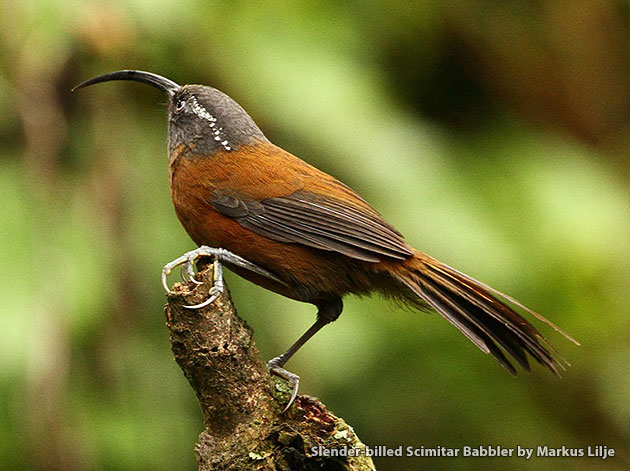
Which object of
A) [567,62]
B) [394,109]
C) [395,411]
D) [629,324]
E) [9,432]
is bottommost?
[9,432]

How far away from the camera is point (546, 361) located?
3.37 metres

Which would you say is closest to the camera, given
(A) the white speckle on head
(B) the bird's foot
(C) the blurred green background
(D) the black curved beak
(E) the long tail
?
(B) the bird's foot

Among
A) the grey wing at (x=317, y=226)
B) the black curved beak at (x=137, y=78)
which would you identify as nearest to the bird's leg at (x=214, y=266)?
the grey wing at (x=317, y=226)

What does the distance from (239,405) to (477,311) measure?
3.23 ft

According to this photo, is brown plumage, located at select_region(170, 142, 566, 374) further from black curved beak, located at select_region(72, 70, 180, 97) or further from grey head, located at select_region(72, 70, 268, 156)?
black curved beak, located at select_region(72, 70, 180, 97)

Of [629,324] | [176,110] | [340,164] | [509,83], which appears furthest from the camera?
[509,83]

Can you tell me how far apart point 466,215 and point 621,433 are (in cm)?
153

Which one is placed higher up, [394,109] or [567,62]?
[567,62]

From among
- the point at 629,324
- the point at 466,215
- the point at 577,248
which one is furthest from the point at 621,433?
the point at 466,215

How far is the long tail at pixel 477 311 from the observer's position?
11.2 feet

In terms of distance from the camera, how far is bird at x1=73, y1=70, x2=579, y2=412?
136 inches

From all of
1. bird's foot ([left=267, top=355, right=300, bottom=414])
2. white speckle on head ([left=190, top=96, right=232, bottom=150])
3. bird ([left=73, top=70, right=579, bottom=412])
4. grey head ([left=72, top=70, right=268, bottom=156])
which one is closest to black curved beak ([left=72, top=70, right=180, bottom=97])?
grey head ([left=72, top=70, right=268, bottom=156])

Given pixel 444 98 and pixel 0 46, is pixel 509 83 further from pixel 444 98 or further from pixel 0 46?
pixel 0 46

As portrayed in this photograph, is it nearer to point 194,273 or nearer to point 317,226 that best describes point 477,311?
point 317,226
